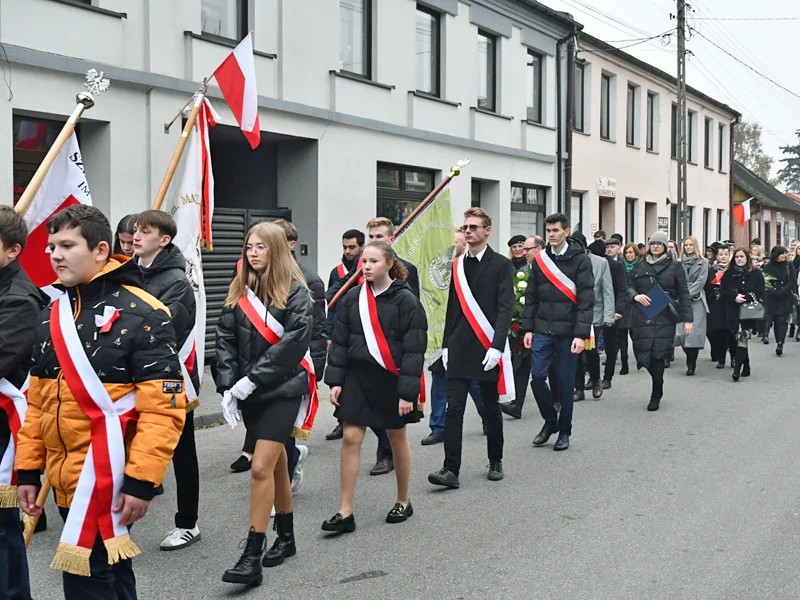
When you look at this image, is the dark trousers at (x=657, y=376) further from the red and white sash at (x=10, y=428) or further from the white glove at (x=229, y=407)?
the red and white sash at (x=10, y=428)

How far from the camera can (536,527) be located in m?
5.87

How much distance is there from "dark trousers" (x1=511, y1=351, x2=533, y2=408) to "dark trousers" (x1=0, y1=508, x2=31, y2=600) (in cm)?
656

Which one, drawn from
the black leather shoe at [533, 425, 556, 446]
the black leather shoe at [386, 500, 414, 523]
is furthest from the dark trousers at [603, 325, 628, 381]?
the black leather shoe at [386, 500, 414, 523]

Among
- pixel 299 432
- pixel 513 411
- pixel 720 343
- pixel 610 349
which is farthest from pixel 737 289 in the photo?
pixel 299 432

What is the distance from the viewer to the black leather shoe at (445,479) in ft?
22.1

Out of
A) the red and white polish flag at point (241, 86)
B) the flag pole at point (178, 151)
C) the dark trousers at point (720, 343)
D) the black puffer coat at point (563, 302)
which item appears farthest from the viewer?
the dark trousers at point (720, 343)

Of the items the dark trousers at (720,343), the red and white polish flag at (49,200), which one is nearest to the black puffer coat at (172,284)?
the red and white polish flag at (49,200)

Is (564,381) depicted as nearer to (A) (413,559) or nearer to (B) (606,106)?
(A) (413,559)

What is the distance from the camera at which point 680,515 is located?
611cm

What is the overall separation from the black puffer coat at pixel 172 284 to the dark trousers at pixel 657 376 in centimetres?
643

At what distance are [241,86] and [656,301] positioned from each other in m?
5.09

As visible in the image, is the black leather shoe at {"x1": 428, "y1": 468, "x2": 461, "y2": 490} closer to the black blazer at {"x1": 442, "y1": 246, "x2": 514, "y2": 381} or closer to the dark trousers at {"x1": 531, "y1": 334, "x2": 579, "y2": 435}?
the black blazer at {"x1": 442, "y1": 246, "x2": 514, "y2": 381}

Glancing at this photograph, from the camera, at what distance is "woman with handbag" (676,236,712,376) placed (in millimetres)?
13414

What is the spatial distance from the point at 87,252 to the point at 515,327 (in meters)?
6.96
